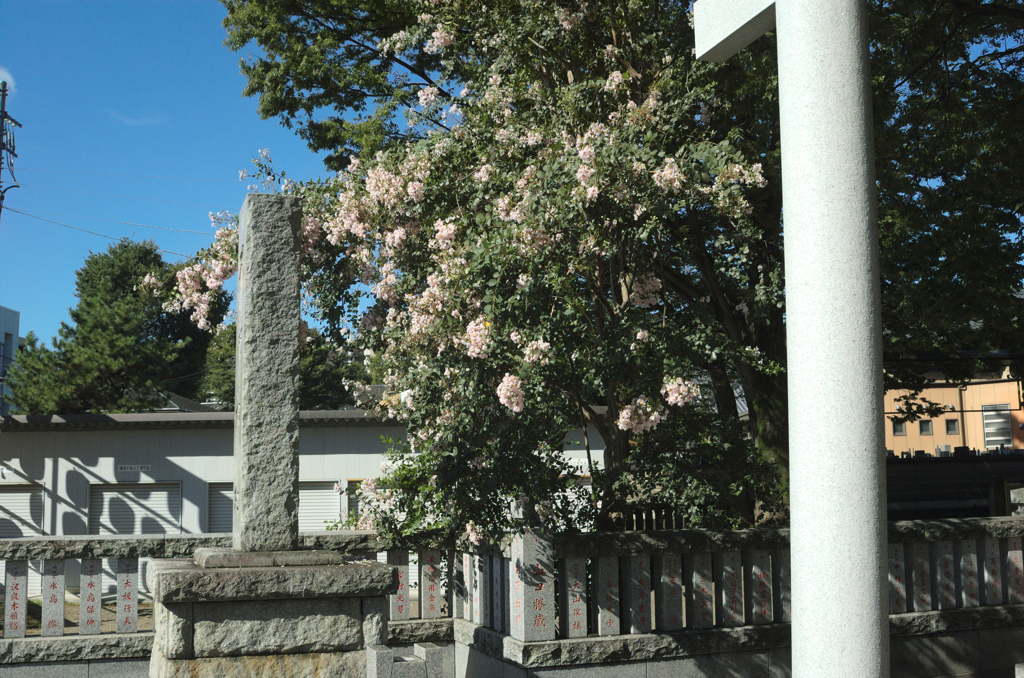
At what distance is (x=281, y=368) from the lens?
16.1ft

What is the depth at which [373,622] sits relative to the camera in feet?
15.2

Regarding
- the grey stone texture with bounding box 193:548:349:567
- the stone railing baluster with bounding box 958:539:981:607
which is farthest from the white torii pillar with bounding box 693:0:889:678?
the stone railing baluster with bounding box 958:539:981:607

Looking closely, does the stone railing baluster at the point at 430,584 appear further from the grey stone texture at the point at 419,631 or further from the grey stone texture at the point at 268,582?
the grey stone texture at the point at 268,582

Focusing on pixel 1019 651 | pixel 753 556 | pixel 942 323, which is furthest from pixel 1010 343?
pixel 753 556

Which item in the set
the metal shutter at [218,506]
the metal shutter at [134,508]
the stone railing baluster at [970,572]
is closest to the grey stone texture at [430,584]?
the stone railing baluster at [970,572]

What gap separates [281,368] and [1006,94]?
1040 centimetres

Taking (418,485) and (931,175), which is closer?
(418,485)

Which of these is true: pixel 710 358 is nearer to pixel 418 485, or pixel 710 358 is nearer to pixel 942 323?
pixel 418 485

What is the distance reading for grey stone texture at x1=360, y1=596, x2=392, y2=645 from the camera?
463cm

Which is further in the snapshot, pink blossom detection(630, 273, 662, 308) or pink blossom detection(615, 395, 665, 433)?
pink blossom detection(630, 273, 662, 308)

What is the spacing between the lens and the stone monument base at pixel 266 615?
432 centimetres

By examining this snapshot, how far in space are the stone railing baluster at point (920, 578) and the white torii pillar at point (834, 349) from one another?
197 inches

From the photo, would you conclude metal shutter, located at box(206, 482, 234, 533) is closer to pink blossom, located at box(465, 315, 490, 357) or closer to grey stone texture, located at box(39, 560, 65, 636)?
grey stone texture, located at box(39, 560, 65, 636)

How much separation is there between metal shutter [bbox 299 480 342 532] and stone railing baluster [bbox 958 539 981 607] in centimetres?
1226
